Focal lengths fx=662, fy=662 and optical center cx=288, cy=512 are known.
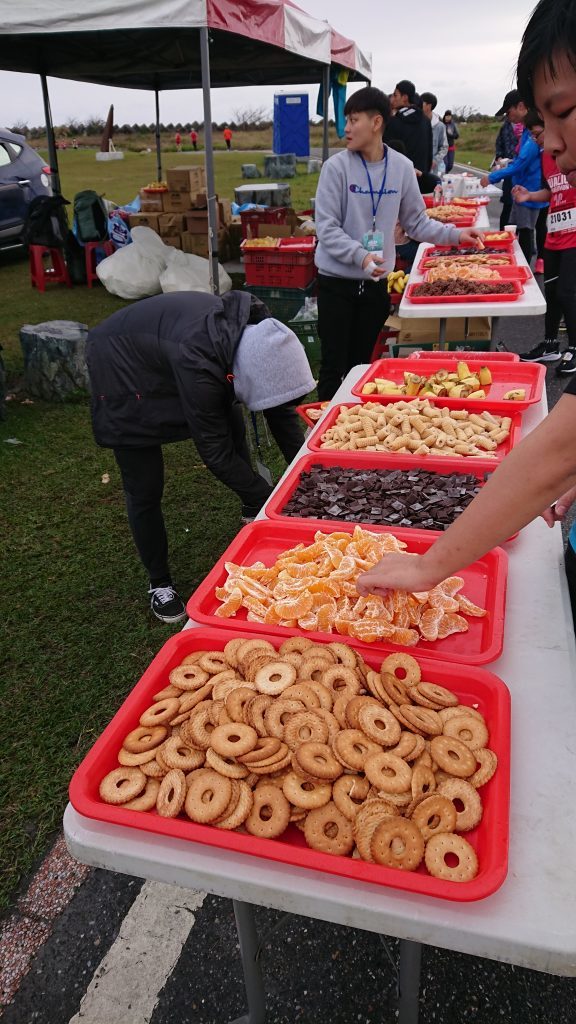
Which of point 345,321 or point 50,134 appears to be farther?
point 50,134

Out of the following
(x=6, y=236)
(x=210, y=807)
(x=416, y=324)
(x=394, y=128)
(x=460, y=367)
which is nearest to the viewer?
(x=210, y=807)

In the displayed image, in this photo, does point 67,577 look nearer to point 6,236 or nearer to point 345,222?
point 345,222

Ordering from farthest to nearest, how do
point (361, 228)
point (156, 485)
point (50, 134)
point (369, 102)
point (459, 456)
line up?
point (50, 134)
point (361, 228)
point (369, 102)
point (156, 485)
point (459, 456)

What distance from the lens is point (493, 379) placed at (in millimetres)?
3168

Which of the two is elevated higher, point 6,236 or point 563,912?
point 6,236

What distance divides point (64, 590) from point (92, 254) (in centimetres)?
747

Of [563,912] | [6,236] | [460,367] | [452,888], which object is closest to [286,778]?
[452,888]

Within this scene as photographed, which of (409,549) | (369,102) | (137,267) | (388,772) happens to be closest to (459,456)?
(409,549)

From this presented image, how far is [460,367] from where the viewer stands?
3.12 meters

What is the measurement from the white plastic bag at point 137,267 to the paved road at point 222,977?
7.77 m

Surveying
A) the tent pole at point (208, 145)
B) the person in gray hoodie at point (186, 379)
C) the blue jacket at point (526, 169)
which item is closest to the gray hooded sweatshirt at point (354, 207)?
the person in gray hoodie at point (186, 379)

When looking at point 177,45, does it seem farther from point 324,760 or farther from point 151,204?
point 324,760

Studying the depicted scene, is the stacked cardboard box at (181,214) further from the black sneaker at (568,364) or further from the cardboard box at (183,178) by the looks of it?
the black sneaker at (568,364)

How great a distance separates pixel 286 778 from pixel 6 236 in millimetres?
11819
